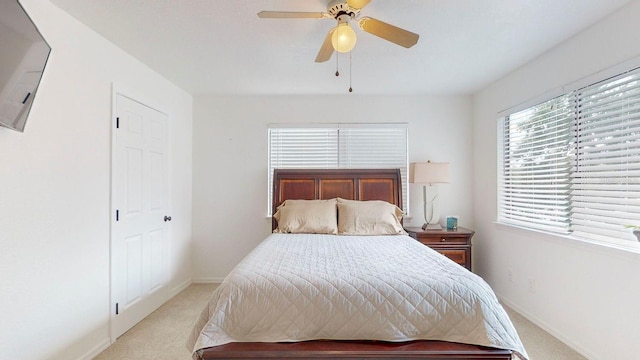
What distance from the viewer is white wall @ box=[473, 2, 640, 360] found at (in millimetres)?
1979

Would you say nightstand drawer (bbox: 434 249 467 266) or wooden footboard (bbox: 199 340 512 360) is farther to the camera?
nightstand drawer (bbox: 434 249 467 266)

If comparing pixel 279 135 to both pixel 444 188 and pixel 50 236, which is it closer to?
pixel 444 188

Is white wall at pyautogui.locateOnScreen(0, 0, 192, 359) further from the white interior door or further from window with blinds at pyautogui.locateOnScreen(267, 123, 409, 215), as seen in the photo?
window with blinds at pyautogui.locateOnScreen(267, 123, 409, 215)

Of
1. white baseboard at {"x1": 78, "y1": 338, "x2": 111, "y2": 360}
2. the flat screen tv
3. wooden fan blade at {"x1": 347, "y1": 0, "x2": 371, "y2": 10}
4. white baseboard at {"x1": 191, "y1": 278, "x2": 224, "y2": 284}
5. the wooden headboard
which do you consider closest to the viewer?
the flat screen tv

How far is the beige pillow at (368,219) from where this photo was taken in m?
3.20

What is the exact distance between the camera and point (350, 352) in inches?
Result: 60.0

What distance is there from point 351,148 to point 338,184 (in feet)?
1.81

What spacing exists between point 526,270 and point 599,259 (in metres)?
0.82

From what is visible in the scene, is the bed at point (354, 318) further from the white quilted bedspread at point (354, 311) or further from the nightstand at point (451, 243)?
the nightstand at point (451, 243)

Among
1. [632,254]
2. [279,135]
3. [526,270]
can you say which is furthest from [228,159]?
[632,254]

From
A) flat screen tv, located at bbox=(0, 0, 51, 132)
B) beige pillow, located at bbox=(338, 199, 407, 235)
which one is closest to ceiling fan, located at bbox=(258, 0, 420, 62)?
flat screen tv, located at bbox=(0, 0, 51, 132)

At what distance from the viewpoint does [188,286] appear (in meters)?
3.81

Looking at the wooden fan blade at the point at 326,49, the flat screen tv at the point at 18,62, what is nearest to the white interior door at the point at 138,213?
the flat screen tv at the point at 18,62

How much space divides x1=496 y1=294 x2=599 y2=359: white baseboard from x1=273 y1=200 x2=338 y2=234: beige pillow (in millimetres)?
2021
